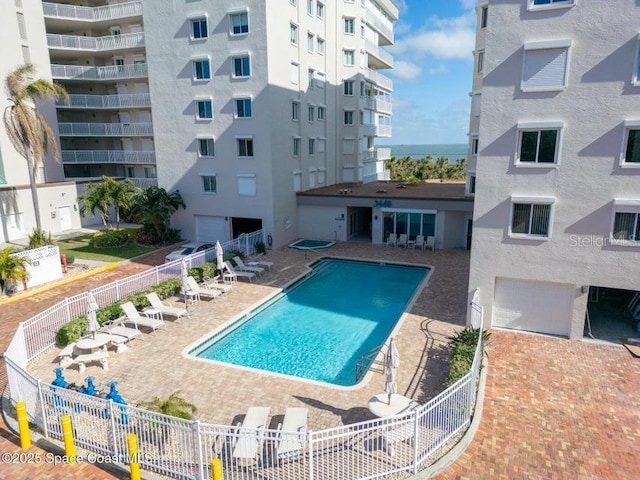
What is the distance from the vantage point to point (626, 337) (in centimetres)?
1574

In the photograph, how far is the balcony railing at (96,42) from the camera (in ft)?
125

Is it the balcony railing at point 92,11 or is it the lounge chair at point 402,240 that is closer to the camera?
the lounge chair at point 402,240

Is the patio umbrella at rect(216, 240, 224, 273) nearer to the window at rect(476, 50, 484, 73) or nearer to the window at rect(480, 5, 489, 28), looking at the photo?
the window at rect(476, 50, 484, 73)

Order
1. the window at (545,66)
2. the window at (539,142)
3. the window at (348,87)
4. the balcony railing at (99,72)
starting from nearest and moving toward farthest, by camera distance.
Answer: the window at (545,66), the window at (539,142), the balcony railing at (99,72), the window at (348,87)

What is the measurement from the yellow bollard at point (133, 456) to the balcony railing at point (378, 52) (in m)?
41.8

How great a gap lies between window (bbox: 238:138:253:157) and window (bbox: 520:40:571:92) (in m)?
18.8

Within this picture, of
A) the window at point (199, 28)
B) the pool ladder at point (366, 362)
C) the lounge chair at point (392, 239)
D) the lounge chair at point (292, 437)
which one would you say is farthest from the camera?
the lounge chair at point (392, 239)

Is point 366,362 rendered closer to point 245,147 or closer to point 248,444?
point 248,444

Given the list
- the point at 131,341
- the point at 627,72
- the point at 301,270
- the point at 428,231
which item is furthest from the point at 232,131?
the point at 627,72

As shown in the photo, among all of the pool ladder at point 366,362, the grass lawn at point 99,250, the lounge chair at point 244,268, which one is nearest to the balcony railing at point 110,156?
the grass lawn at point 99,250

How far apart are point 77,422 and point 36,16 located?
130ft

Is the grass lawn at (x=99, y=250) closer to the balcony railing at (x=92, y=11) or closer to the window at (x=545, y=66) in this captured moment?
the balcony railing at (x=92, y=11)

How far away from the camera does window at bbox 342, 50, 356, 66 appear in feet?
133

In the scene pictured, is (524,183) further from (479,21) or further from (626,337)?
(479,21)
